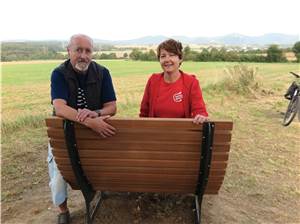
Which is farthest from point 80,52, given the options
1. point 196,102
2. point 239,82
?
point 239,82

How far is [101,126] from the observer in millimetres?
3197

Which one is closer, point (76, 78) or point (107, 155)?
point (107, 155)

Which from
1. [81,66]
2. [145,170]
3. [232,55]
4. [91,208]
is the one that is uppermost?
[81,66]

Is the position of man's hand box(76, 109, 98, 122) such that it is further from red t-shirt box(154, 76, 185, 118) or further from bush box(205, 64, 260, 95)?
bush box(205, 64, 260, 95)

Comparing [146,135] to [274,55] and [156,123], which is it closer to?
[156,123]

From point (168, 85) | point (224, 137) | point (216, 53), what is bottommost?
point (216, 53)

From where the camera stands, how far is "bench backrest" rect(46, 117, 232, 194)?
317 centimetres

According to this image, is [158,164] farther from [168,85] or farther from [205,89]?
[205,89]

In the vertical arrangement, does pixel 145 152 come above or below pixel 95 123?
below

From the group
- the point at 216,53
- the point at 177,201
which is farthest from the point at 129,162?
the point at 216,53

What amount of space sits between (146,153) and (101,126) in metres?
0.45

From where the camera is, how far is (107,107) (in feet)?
13.1

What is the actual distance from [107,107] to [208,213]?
1614 mm

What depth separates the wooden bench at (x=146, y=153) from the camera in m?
3.16
